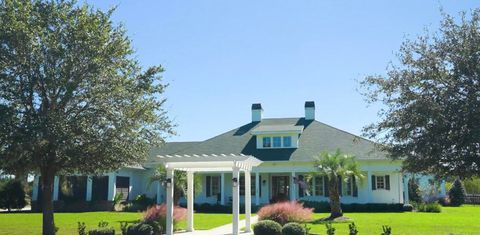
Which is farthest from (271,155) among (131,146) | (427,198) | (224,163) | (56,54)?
(56,54)

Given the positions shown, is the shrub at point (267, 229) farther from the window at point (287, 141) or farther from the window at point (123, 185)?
the window at point (123, 185)

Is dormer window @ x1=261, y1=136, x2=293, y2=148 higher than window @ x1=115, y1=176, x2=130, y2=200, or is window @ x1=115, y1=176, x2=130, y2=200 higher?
dormer window @ x1=261, y1=136, x2=293, y2=148

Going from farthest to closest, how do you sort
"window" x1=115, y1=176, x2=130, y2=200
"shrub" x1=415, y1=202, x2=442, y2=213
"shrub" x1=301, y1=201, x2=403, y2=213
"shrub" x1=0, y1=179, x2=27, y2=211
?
"window" x1=115, y1=176, x2=130, y2=200, "shrub" x1=0, y1=179, x2=27, y2=211, "shrub" x1=301, y1=201, x2=403, y2=213, "shrub" x1=415, y1=202, x2=442, y2=213

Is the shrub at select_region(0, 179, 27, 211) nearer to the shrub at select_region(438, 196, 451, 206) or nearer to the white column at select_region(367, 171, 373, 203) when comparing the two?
the white column at select_region(367, 171, 373, 203)

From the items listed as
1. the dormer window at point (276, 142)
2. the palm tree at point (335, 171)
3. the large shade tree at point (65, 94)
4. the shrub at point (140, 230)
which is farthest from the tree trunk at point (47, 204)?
the dormer window at point (276, 142)

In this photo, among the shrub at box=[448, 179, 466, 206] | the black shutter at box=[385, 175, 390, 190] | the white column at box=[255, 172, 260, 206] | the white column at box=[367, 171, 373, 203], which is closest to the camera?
the white column at box=[367, 171, 373, 203]

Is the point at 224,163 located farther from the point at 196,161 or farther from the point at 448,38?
the point at 448,38

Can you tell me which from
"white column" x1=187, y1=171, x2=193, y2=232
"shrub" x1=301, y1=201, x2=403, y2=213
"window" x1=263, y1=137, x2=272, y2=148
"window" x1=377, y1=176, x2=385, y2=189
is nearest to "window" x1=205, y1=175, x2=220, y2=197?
"window" x1=263, y1=137, x2=272, y2=148

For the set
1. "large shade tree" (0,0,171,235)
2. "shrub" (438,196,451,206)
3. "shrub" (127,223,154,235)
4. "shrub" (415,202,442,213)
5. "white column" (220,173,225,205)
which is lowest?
"shrub" (127,223,154,235)

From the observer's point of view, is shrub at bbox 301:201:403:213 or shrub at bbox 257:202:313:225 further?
shrub at bbox 301:201:403:213

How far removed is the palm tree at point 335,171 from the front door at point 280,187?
32.2 feet

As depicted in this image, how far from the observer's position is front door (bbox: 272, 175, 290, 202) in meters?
38.1

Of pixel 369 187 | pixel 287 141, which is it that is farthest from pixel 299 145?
pixel 369 187

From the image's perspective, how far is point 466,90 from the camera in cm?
1459
